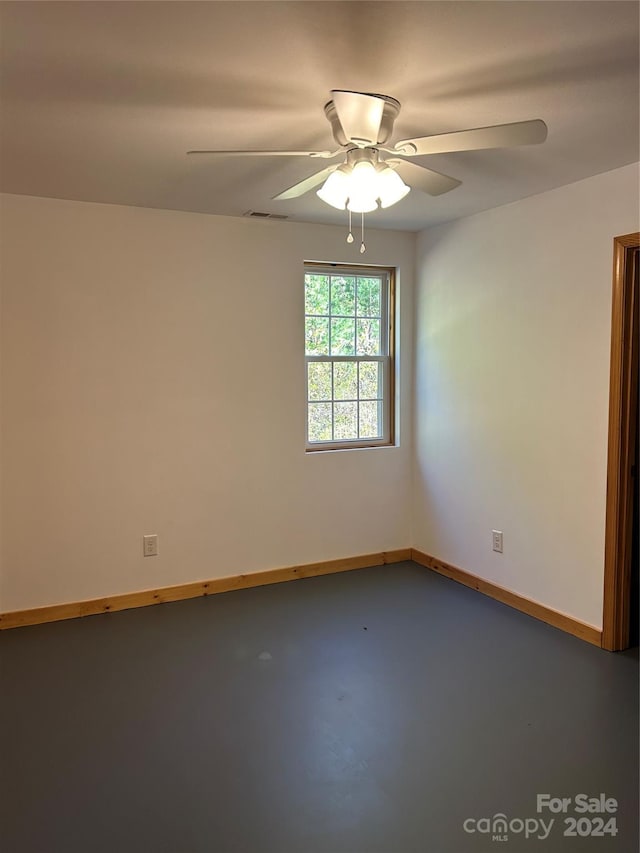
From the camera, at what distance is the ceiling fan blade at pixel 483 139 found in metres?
1.74

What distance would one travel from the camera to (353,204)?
2172 mm

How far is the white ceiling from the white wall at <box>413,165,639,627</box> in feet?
1.41

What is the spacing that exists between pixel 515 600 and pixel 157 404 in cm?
247

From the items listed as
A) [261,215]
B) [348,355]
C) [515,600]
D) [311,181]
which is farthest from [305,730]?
[261,215]

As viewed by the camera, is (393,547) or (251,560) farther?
(393,547)

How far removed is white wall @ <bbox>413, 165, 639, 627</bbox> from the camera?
3105 millimetres

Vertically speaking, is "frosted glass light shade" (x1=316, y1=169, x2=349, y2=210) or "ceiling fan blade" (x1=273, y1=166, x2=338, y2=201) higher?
"ceiling fan blade" (x1=273, y1=166, x2=338, y2=201)

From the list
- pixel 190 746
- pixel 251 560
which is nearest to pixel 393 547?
pixel 251 560

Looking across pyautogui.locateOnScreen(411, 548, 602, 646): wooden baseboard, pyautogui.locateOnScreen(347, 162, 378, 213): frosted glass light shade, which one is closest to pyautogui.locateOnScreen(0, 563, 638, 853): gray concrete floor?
pyautogui.locateOnScreen(411, 548, 602, 646): wooden baseboard

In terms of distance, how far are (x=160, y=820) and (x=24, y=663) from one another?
1.40 m

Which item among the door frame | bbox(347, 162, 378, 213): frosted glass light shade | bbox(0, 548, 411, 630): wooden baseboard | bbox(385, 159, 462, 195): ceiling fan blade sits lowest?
bbox(0, 548, 411, 630): wooden baseboard

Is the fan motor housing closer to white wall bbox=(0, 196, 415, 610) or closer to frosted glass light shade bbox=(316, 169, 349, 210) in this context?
frosted glass light shade bbox=(316, 169, 349, 210)

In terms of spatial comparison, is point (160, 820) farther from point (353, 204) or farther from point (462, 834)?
point (353, 204)

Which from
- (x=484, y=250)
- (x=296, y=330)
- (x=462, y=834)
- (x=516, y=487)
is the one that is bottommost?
(x=462, y=834)
